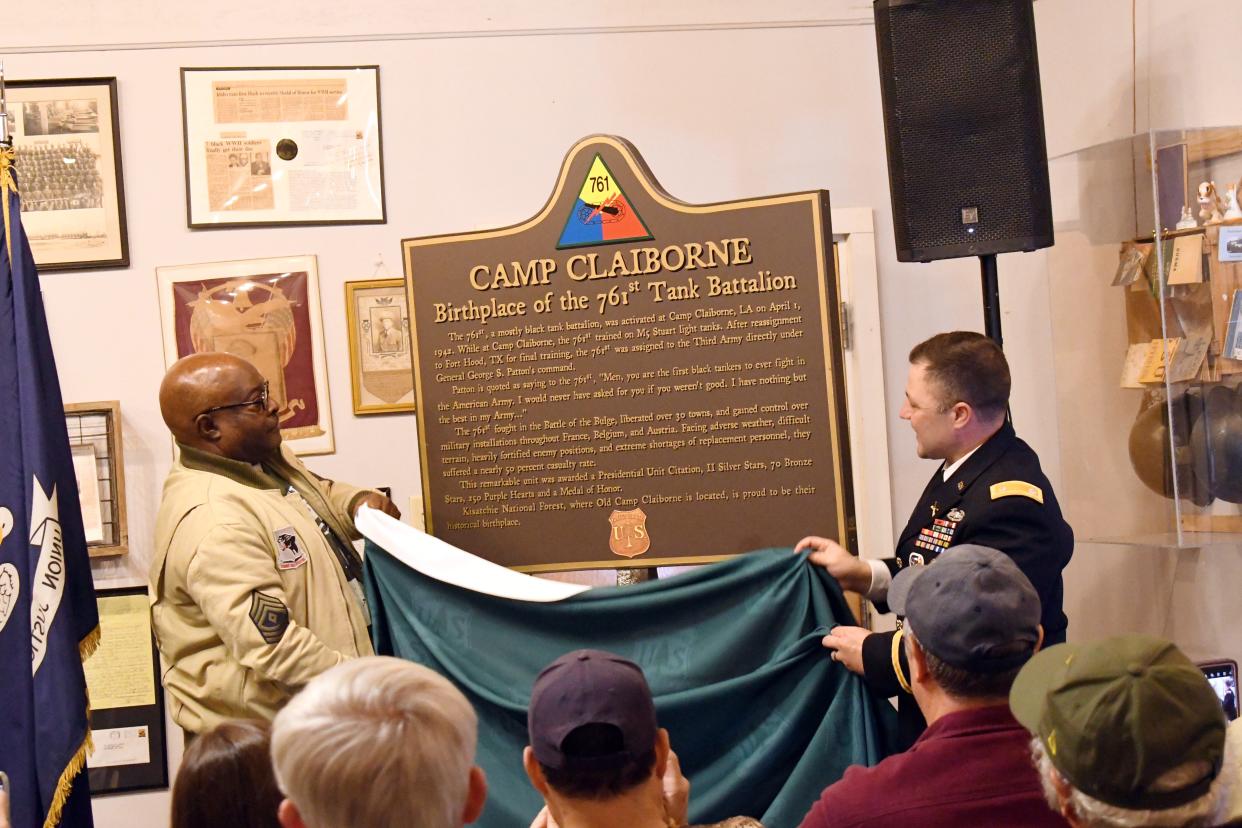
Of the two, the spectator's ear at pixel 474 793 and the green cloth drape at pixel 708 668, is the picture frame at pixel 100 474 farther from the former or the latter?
the spectator's ear at pixel 474 793

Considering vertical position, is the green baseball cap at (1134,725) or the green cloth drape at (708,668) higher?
the green baseball cap at (1134,725)

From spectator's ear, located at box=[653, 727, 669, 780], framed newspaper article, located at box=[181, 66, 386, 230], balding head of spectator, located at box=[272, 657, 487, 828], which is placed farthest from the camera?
framed newspaper article, located at box=[181, 66, 386, 230]

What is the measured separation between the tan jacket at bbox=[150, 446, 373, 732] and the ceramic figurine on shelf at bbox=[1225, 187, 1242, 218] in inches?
117

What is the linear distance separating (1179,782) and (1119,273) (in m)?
3.13

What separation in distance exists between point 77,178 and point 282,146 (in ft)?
2.60

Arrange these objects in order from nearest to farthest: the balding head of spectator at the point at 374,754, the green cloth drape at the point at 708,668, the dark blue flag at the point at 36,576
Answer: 1. the balding head of spectator at the point at 374,754
2. the green cloth drape at the point at 708,668
3. the dark blue flag at the point at 36,576

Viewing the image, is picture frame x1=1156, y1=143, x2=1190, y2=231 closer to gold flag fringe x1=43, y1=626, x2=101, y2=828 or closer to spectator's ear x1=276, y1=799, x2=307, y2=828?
spectator's ear x1=276, y1=799, x2=307, y2=828

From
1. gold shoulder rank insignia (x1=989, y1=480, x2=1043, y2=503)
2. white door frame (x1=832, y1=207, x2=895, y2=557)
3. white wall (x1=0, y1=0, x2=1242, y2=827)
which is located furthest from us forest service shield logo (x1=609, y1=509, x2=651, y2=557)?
white door frame (x1=832, y1=207, x2=895, y2=557)

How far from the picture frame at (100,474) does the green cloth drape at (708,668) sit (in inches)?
72.2

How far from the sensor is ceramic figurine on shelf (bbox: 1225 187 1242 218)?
3.86m

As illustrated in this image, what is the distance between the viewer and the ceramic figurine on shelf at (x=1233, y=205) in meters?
3.86

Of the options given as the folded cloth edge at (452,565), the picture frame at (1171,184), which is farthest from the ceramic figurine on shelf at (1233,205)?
the folded cloth edge at (452,565)

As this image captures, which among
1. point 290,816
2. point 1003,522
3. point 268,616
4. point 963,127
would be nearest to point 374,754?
point 290,816

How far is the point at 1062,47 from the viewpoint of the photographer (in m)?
4.83
